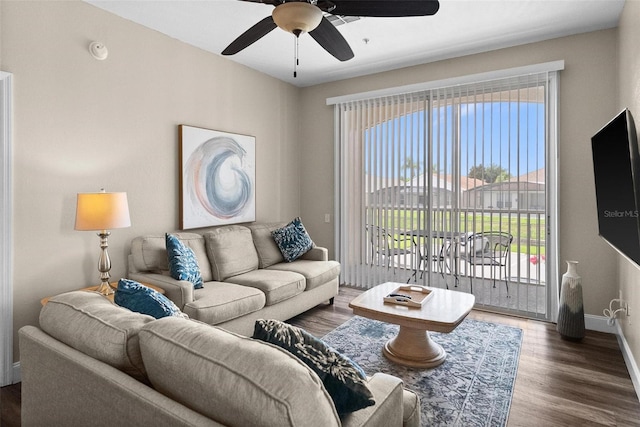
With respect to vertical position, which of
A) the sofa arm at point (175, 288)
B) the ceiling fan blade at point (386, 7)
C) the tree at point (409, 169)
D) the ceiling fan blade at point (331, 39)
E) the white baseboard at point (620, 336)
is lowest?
the white baseboard at point (620, 336)

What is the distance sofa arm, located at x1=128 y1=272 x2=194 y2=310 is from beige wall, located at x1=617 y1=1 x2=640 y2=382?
9.77 ft

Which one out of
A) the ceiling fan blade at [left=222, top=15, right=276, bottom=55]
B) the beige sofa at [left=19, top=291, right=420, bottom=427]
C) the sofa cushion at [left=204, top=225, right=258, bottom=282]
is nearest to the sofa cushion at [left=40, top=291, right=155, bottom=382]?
the beige sofa at [left=19, top=291, right=420, bottom=427]

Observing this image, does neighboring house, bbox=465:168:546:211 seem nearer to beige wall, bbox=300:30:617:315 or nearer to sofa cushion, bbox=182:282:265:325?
beige wall, bbox=300:30:617:315

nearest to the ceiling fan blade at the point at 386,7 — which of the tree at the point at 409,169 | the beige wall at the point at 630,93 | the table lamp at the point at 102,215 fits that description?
the beige wall at the point at 630,93

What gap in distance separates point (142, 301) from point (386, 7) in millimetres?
1941

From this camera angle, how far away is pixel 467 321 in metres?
3.68

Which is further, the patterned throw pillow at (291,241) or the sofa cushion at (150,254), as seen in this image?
the patterned throw pillow at (291,241)

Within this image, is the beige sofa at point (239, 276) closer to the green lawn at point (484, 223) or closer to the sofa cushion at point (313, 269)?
the sofa cushion at point (313, 269)

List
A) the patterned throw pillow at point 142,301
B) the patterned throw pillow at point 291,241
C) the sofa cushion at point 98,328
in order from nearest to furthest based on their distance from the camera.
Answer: the sofa cushion at point 98,328
the patterned throw pillow at point 142,301
the patterned throw pillow at point 291,241

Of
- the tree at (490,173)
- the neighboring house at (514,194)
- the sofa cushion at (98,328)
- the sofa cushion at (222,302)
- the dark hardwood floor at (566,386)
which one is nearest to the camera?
the sofa cushion at (98,328)

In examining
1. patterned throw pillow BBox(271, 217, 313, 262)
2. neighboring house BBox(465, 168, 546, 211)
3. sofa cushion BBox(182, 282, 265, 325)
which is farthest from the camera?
patterned throw pillow BBox(271, 217, 313, 262)

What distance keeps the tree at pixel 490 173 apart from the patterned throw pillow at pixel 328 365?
3.37 m

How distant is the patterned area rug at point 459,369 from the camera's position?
2.21 metres

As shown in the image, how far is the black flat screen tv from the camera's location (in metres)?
1.90
